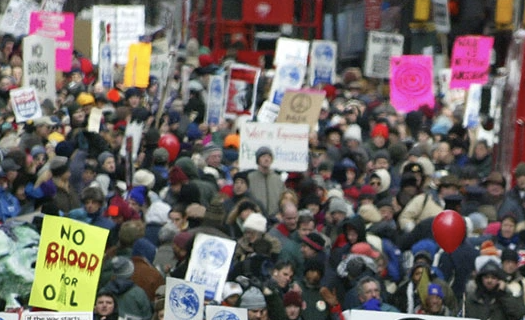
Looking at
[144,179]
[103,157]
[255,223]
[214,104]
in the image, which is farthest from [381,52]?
[255,223]

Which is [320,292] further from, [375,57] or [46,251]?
[375,57]

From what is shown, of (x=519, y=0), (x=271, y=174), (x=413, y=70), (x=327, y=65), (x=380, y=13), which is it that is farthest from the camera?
(x=380, y=13)

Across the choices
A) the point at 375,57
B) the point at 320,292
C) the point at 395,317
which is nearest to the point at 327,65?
the point at 375,57

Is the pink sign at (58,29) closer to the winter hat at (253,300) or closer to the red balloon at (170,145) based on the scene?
the red balloon at (170,145)

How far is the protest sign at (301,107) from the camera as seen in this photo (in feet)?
73.2

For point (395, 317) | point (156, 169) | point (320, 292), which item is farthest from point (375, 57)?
point (395, 317)

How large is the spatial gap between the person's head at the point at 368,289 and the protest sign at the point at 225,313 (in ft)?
4.31

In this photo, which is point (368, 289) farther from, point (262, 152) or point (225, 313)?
point (262, 152)

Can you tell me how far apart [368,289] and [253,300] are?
0.90m

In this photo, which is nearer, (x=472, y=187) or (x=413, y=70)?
(x=472, y=187)

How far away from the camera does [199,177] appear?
1880 centimetres

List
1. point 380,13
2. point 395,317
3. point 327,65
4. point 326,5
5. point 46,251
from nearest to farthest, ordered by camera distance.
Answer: point 395,317 → point 46,251 → point 327,65 → point 380,13 → point 326,5

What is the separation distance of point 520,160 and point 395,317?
9.06 metres

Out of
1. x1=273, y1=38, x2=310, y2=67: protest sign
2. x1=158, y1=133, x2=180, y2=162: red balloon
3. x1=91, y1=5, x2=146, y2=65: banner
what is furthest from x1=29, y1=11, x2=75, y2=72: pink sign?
x1=158, y1=133, x2=180, y2=162: red balloon
